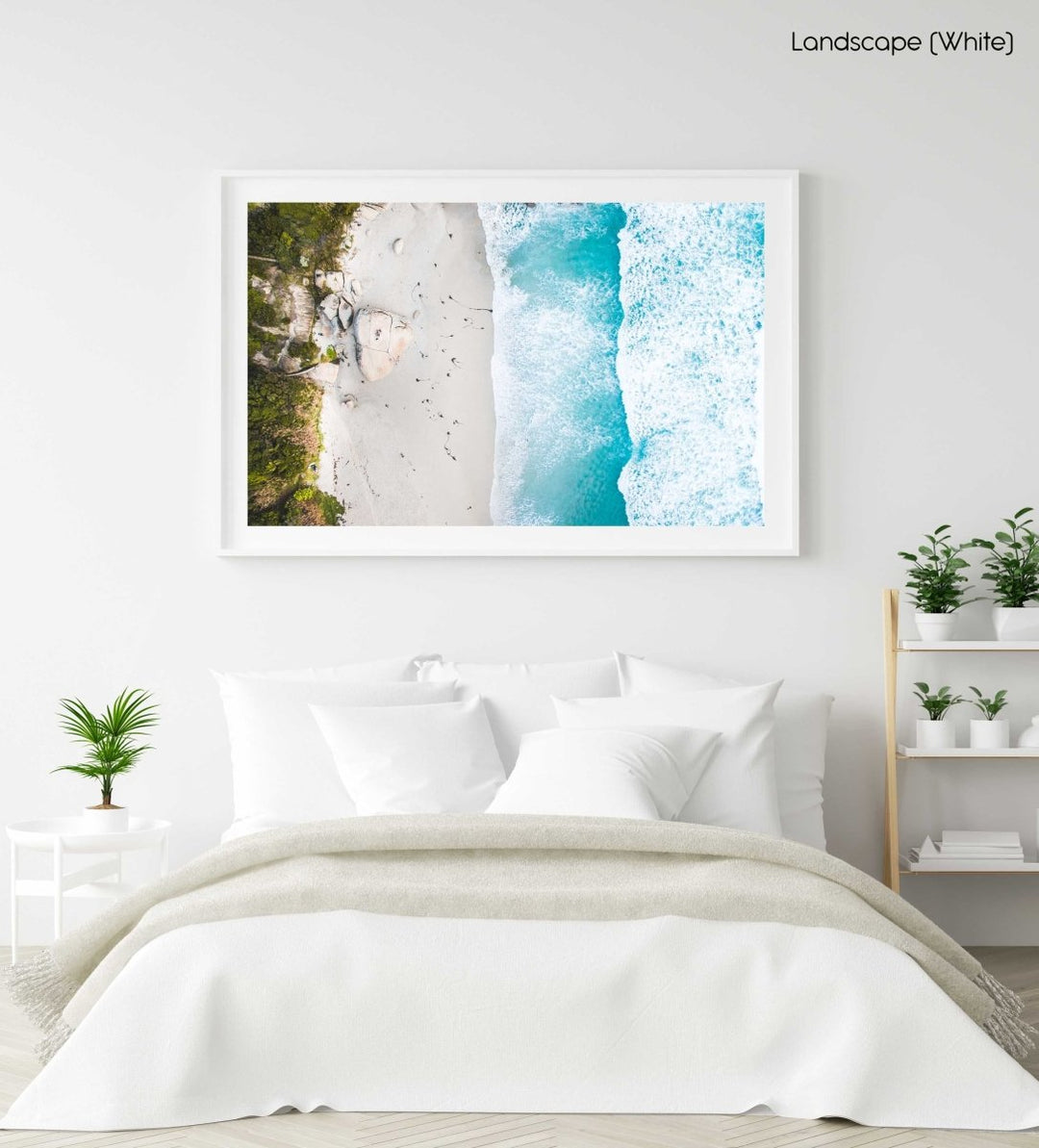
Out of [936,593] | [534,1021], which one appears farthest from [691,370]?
[534,1021]

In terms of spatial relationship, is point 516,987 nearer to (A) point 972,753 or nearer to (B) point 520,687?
(B) point 520,687

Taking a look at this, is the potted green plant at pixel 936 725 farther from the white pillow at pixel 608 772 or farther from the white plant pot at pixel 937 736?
the white pillow at pixel 608 772

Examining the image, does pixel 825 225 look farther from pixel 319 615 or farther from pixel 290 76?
pixel 319 615

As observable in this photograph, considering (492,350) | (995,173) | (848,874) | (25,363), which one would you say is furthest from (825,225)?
(25,363)

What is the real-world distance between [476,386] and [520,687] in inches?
39.1

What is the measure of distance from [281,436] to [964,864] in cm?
250

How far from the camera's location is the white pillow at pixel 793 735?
12.6 ft

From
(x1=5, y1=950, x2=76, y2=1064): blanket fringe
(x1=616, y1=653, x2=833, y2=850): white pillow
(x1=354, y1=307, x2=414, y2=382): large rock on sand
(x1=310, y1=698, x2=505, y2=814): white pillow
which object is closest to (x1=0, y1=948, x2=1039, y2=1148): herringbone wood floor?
(x1=5, y1=950, x2=76, y2=1064): blanket fringe

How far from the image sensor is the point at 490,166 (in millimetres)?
4195

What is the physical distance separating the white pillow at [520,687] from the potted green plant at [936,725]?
95cm

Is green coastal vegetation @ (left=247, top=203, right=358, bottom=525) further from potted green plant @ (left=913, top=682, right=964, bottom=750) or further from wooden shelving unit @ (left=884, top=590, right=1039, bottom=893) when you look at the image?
potted green plant @ (left=913, top=682, right=964, bottom=750)

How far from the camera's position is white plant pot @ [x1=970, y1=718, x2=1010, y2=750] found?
3965mm

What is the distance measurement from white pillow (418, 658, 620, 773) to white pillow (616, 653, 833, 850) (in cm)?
10

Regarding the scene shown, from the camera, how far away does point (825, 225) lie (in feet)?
13.8
